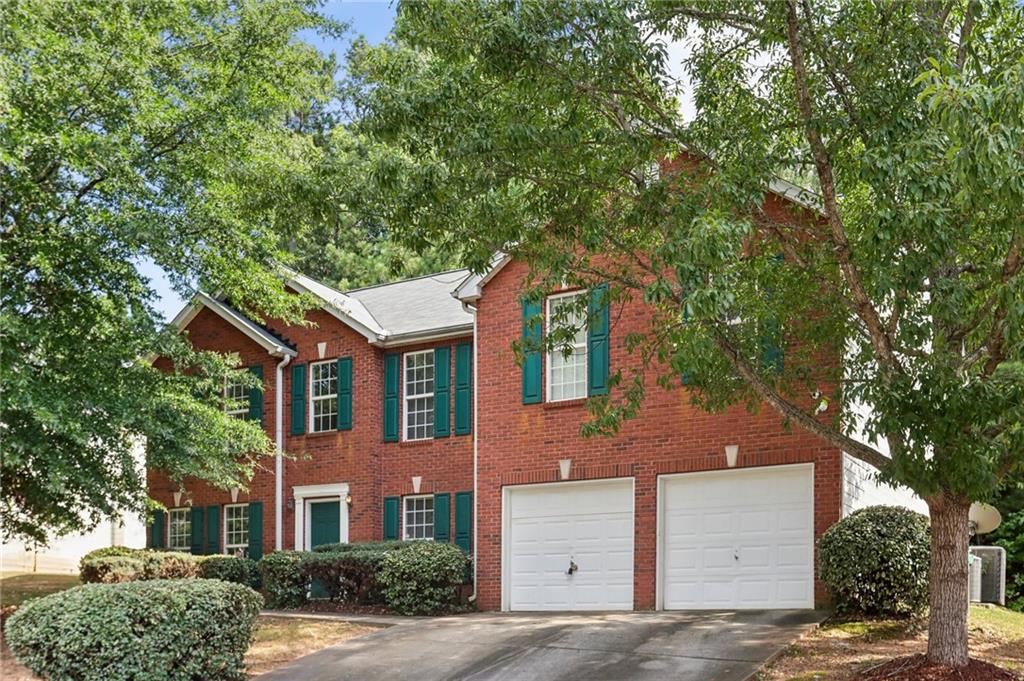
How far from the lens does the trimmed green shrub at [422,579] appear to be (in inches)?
760

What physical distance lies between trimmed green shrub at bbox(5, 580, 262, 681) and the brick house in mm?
5090

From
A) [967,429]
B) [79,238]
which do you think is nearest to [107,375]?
[79,238]

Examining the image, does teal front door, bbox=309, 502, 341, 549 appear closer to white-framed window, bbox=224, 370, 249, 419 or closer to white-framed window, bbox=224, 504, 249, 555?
white-framed window, bbox=224, 504, 249, 555

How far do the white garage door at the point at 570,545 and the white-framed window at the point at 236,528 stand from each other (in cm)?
682

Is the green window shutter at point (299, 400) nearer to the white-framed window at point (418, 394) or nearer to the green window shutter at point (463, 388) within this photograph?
the white-framed window at point (418, 394)

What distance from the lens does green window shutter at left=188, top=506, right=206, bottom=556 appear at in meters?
24.9

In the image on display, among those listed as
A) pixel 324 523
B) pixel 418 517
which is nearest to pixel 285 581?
pixel 324 523

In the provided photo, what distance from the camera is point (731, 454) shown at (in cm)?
1775

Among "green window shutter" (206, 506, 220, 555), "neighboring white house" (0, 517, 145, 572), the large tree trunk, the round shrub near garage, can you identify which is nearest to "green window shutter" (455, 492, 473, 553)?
"green window shutter" (206, 506, 220, 555)

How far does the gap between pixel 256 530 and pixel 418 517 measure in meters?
3.77

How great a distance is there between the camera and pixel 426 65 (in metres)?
13.6

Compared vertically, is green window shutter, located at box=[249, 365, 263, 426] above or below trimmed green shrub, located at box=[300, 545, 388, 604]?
above

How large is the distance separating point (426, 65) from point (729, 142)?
3572 mm

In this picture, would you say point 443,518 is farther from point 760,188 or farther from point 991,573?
point 760,188
